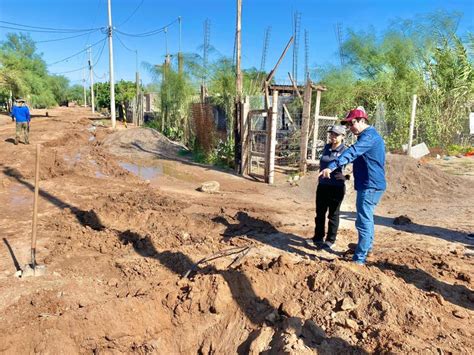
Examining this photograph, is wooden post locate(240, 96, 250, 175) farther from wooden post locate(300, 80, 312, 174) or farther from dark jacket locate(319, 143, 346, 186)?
dark jacket locate(319, 143, 346, 186)

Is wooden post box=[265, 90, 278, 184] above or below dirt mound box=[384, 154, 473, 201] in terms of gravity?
above

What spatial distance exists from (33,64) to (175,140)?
127 feet

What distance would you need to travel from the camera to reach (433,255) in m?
5.25

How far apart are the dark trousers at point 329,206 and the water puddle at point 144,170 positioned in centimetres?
691

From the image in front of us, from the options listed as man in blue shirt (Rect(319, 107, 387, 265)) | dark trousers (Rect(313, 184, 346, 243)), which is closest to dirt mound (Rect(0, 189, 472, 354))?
man in blue shirt (Rect(319, 107, 387, 265))

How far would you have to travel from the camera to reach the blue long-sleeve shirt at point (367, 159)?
4.34 m

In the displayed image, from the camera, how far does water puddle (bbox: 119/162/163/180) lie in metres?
11.8

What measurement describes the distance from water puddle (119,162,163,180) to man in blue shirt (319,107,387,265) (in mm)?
7833

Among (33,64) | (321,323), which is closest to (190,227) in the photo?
(321,323)

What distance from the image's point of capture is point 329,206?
17.5 ft

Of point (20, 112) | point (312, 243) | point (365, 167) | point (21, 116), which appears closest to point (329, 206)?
point (312, 243)

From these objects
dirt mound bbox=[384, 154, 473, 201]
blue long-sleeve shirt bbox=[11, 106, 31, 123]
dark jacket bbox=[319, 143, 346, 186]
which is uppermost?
blue long-sleeve shirt bbox=[11, 106, 31, 123]

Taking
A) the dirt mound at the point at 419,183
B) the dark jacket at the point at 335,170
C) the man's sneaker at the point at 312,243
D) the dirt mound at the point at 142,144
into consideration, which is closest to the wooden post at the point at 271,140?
the dirt mound at the point at 419,183

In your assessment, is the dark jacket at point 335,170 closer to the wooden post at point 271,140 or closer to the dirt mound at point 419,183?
the dirt mound at point 419,183
